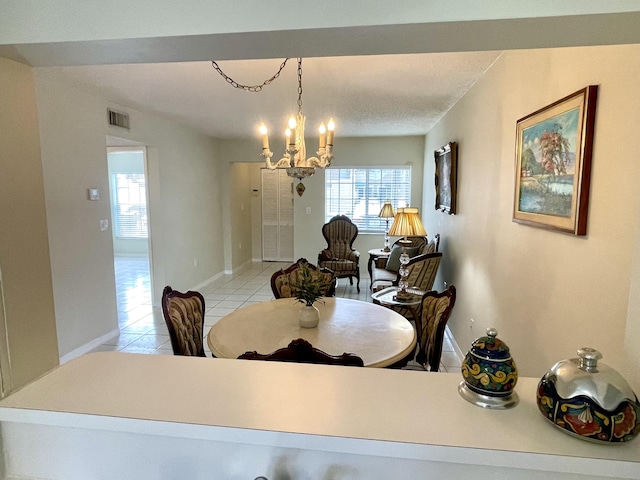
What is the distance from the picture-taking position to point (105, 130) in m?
3.80

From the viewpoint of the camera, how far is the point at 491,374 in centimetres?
95

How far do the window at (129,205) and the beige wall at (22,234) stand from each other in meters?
7.53

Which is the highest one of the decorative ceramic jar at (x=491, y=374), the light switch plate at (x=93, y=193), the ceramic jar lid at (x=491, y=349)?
the light switch plate at (x=93, y=193)

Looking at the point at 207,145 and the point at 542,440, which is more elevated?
the point at 207,145

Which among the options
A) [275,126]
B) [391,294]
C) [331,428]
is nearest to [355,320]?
[391,294]

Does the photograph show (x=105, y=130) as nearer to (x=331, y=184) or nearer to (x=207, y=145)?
(x=207, y=145)

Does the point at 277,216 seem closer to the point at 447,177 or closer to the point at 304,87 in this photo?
the point at 447,177

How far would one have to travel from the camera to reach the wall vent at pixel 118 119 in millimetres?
3875

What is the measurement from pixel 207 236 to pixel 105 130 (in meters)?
2.65

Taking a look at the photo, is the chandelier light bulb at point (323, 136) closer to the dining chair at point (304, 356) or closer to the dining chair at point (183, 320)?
the dining chair at point (183, 320)

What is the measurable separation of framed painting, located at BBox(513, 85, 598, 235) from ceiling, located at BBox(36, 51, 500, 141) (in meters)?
0.90

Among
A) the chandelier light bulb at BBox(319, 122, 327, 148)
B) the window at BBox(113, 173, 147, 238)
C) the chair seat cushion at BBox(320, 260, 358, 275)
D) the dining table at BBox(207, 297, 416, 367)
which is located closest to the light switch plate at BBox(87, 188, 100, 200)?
the dining table at BBox(207, 297, 416, 367)

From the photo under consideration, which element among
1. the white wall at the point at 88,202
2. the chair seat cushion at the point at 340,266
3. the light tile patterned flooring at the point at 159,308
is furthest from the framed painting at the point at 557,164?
the chair seat cushion at the point at 340,266

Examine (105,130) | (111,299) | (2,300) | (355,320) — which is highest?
(105,130)
